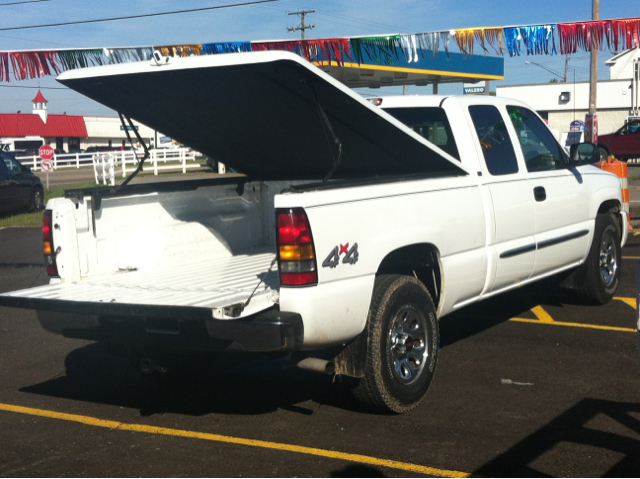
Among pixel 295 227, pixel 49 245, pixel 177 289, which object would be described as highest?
pixel 295 227

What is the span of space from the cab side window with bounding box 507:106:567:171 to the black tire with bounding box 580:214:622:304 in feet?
3.17

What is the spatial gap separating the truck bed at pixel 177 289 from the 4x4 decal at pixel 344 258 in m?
0.35

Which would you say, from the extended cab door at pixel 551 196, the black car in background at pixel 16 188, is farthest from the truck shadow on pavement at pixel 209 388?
the black car in background at pixel 16 188

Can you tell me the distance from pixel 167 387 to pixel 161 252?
40.1 inches

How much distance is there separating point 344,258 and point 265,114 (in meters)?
1.93

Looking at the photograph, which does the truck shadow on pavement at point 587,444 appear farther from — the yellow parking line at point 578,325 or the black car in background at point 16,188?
the black car in background at point 16,188

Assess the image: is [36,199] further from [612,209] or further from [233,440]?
[233,440]

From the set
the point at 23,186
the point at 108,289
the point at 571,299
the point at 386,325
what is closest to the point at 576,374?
the point at 386,325

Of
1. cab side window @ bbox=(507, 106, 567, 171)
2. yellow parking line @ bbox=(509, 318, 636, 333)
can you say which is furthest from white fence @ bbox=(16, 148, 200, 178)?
cab side window @ bbox=(507, 106, 567, 171)

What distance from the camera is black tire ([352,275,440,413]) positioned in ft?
16.0

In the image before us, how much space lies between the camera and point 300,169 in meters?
7.23

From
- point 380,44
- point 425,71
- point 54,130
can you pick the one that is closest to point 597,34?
point 380,44

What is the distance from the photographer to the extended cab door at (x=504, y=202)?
6.11 m

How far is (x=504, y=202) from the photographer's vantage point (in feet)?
20.3
